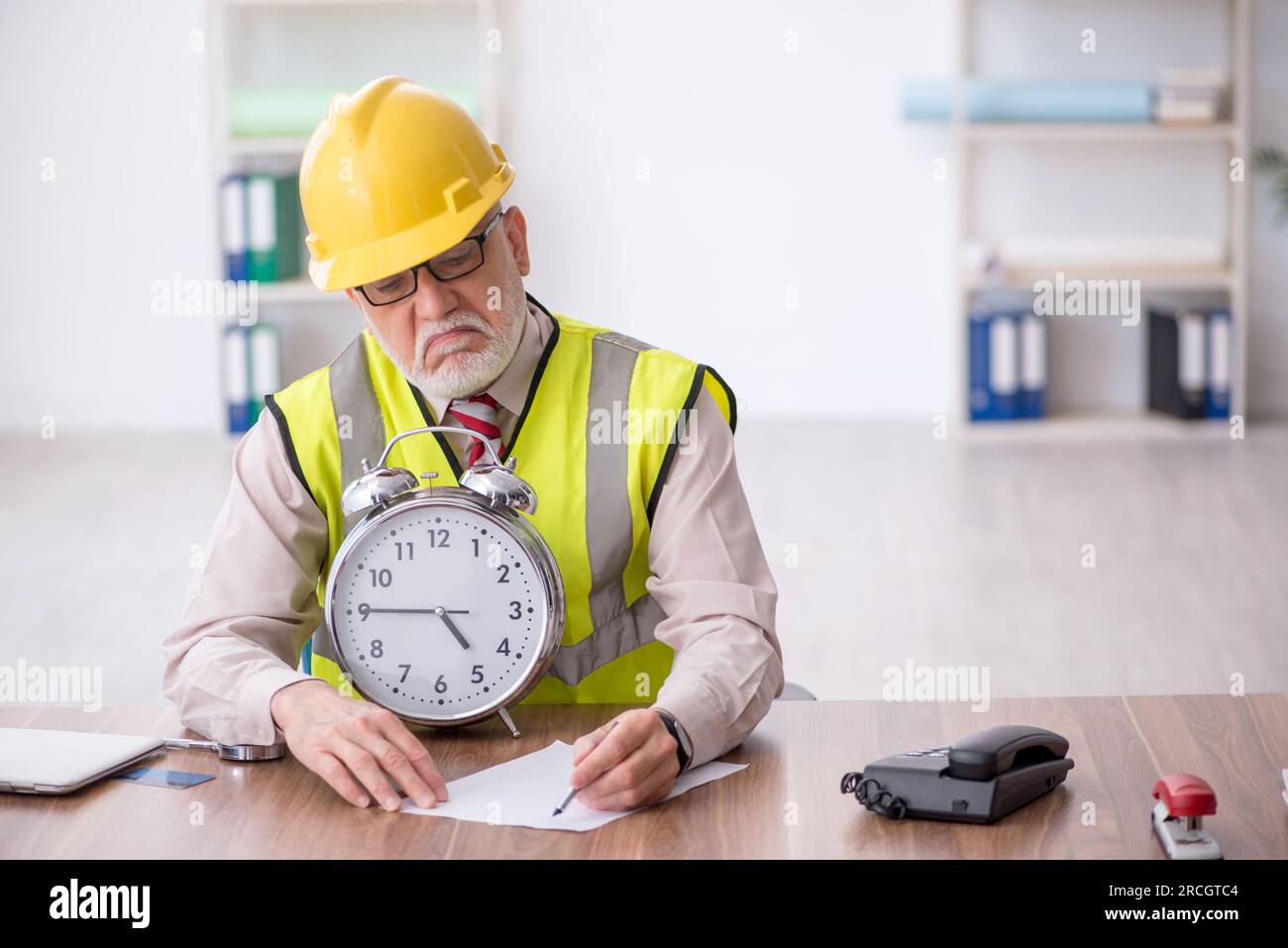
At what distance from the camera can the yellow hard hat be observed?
181cm

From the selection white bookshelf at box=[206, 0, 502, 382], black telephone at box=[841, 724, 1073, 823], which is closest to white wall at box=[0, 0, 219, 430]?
white bookshelf at box=[206, 0, 502, 382]

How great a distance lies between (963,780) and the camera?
4.96 ft

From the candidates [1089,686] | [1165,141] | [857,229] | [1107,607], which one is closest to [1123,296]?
[1165,141]

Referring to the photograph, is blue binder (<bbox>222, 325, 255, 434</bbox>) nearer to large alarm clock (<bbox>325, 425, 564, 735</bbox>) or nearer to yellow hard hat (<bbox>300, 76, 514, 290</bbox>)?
yellow hard hat (<bbox>300, 76, 514, 290</bbox>)

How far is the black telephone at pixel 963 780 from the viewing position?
1.50 meters

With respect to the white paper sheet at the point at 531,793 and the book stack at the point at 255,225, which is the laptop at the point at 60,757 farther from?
the book stack at the point at 255,225

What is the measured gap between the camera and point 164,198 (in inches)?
257

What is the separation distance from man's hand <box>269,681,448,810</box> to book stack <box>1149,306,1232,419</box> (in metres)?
5.00

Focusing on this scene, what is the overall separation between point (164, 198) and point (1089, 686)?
4.22 m

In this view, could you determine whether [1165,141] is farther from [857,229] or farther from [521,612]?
[521,612]

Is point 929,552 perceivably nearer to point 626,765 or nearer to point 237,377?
point 237,377

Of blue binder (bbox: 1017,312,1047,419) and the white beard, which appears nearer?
the white beard

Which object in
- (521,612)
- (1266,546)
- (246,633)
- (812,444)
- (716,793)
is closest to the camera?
(716,793)

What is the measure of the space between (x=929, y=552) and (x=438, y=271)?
10.5 ft
